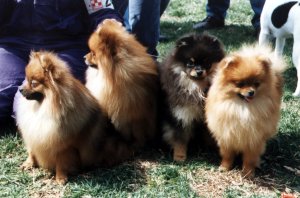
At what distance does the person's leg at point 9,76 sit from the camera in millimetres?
3594

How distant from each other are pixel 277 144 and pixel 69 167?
1601 mm

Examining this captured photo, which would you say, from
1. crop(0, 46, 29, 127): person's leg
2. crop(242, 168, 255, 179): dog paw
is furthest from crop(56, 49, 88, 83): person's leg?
crop(242, 168, 255, 179): dog paw

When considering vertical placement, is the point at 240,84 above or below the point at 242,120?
above

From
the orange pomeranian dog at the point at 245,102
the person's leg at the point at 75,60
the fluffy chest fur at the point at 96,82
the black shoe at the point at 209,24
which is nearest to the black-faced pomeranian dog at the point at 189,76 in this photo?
the orange pomeranian dog at the point at 245,102

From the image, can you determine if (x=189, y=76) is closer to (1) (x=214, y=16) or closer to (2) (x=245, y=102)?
(2) (x=245, y=102)

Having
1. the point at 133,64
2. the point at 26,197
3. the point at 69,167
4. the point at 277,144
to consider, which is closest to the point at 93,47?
the point at 133,64

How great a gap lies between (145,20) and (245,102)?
1.58 meters

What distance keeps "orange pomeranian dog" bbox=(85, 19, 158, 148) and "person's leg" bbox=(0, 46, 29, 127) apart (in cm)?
73

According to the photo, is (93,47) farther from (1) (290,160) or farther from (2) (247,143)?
(1) (290,160)

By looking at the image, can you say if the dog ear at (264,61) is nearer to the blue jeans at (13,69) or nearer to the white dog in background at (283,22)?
the blue jeans at (13,69)

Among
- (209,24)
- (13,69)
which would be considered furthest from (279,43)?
(13,69)

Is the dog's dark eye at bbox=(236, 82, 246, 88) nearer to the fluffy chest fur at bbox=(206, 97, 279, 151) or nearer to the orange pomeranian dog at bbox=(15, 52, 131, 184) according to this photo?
the fluffy chest fur at bbox=(206, 97, 279, 151)

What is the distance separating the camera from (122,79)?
2965mm

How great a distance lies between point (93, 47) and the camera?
115 inches
